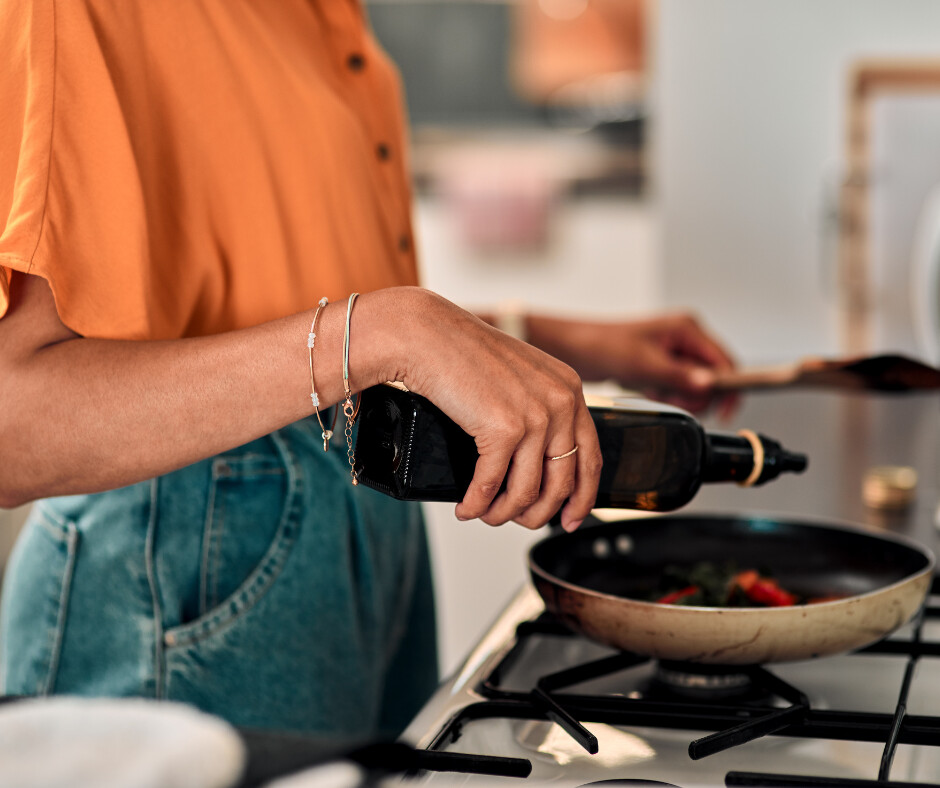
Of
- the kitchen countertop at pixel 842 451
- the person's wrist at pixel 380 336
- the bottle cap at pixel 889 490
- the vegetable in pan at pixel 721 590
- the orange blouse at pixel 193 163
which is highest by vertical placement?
the orange blouse at pixel 193 163

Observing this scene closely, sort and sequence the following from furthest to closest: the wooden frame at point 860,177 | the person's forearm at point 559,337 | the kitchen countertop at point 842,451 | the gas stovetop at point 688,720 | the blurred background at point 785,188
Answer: the wooden frame at point 860,177 → the blurred background at point 785,188 → the person's forearm at point 559,337 → the kitchen countertop at point 842,451 → the gas stovetop at point 688,720

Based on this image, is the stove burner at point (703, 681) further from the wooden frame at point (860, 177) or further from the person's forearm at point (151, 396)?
the wooden frame at point (860, 177)

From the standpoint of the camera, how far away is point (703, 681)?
2.18 ft

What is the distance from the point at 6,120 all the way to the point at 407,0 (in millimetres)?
4613

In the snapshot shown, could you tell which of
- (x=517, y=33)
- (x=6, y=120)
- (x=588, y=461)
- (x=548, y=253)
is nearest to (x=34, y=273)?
(x=6, y=120)

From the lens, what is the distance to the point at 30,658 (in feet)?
2.86

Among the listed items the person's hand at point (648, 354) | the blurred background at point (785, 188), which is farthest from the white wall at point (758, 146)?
the person's hand at point (648, 354)

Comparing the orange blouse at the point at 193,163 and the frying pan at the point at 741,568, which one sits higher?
the orange blouse at the point at 193,163

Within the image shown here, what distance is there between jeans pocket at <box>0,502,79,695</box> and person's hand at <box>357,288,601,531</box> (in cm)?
41

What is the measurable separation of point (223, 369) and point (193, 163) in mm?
240

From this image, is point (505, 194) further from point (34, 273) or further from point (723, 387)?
point (34, 273)

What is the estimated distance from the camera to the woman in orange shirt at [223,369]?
0.62 meters

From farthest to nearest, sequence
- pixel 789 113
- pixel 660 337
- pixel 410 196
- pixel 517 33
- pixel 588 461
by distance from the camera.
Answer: pixel 517 33 < pixel 789 113 < pixel 660 337 < pixel 410 196 < pixel 588 461

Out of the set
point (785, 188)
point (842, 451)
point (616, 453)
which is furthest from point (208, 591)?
point (785, 188)
